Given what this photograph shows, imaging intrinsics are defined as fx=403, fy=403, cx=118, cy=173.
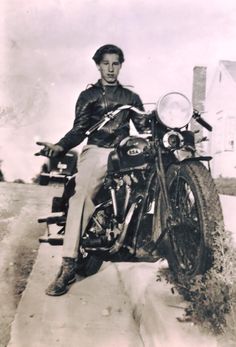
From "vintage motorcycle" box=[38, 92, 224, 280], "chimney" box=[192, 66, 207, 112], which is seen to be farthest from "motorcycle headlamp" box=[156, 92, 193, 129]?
"chimney" box=[192, 66, 207, 112]

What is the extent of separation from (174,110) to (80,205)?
88 cm

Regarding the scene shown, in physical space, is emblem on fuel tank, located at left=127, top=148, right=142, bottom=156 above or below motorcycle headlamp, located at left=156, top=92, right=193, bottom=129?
below

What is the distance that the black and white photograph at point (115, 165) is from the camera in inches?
78.4

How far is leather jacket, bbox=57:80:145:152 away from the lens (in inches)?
104

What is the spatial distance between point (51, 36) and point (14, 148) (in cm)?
81

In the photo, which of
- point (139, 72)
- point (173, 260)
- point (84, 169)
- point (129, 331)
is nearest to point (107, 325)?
point (129, 331)

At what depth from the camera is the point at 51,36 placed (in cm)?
276

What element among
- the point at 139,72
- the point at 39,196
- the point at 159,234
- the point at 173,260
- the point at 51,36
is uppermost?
the point at 51,36

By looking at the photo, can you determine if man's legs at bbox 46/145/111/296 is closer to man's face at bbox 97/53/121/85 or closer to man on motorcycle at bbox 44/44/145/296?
man on motorcycle at bbox 44/44/145/296

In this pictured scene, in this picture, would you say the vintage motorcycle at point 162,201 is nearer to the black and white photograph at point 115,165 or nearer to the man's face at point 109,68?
the black and white photograph at point 115,165

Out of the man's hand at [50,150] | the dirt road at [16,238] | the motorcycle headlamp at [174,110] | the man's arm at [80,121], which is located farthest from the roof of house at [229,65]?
the dirt road at [16,238]

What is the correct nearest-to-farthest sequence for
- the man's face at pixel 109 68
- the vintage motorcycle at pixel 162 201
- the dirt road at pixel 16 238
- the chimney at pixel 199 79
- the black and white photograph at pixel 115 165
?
the vintage motorcycle at pixel 162 201 → the black and white photograph at pixel 115 165 → the dirt road at pixel 16 238 → the man's face at pixel 109 68 → the chimney at pixel 199 79

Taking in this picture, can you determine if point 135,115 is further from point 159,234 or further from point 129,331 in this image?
point 129,331

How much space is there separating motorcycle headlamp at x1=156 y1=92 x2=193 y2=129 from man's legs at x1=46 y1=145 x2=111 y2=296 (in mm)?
603
